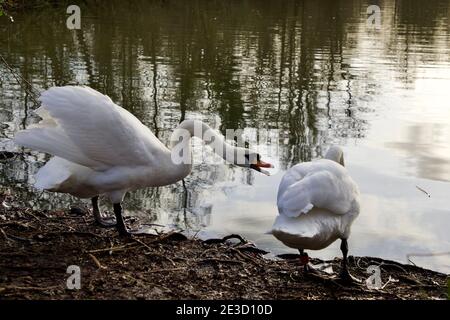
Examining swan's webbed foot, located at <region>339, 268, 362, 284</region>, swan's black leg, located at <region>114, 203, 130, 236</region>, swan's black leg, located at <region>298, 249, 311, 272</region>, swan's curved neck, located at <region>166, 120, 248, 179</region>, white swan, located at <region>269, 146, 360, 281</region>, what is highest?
swan's curved neck, located at <region>166, 120, 248, 179</region>

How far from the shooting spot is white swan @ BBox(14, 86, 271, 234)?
20.5 feet

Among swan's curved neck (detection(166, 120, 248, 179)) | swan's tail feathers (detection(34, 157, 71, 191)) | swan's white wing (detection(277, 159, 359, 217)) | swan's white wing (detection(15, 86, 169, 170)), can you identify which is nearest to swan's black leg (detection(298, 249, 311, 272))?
swan's white wing (detection(277, 159, 359, 217))

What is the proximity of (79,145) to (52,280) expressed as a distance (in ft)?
4.77

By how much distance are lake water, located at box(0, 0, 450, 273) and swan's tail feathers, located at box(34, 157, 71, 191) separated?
214 centimetres

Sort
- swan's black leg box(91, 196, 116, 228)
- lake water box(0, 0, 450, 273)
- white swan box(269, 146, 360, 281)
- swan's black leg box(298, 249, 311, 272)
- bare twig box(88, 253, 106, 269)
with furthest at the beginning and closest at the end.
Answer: lake water box(0, 0, 450, 273)
swan's black leg box(91, 196, 116, 228)
swan's black leg box(298, 249, 311, 272)
bare twig box(88, 253, 106, 269)
white swan box(269, 146, 360, 281)

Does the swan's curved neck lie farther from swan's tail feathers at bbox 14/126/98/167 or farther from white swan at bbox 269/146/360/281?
swan's tail feathers at bbox 14/126/98/167

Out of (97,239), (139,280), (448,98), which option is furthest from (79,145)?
(448,98)

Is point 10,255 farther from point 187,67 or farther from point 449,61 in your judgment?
point 449,61

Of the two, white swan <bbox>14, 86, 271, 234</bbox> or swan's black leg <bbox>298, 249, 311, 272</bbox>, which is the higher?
white swan <bbox>14, 86, 271, 234</bbox>

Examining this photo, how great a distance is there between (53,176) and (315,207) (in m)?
2.63

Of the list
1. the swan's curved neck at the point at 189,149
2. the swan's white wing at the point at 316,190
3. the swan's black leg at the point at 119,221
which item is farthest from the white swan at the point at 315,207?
the swan's black leg at the point at 119,221

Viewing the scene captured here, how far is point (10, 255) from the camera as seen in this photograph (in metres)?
5.86

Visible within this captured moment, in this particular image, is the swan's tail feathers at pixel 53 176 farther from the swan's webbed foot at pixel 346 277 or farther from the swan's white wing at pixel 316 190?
the swan's webbed foot at pixel 346 277

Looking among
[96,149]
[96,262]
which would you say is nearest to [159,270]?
[96,262]
